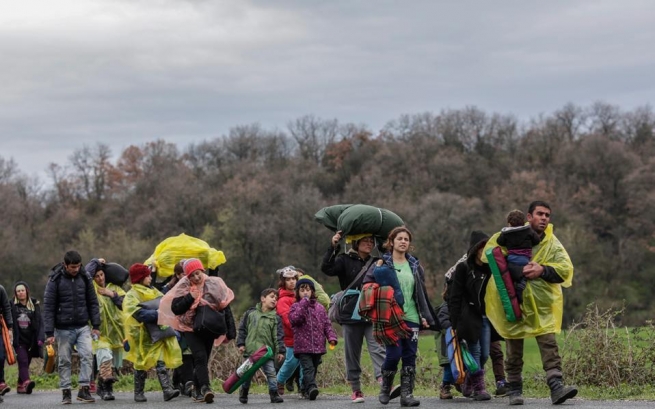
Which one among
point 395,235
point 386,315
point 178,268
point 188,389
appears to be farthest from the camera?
point 188,389

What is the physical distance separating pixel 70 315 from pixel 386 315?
4979mm

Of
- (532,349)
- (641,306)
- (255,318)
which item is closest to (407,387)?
(255,318)

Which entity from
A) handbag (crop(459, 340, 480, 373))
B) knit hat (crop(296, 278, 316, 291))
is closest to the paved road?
handbag (crop(459, 340, 480, 373))

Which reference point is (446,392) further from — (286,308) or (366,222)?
(286,308)

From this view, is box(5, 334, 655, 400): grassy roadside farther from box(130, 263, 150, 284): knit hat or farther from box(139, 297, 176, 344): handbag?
box(130, 263, 150, 284): knit hat

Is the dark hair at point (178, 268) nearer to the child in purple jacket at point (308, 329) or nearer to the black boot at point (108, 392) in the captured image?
the child in purple jacket at point (308, 329)

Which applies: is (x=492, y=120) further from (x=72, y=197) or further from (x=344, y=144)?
(x=72, y=197)

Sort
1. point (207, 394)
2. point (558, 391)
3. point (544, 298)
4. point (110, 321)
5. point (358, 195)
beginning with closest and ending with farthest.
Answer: point (558, 391)
point (544, 298)
point (207, 394)
point (110, 321)
point (358, 195)

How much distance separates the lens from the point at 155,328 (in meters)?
14.1

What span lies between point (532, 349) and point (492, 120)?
6847 cm

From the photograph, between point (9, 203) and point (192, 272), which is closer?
point (192, 272)

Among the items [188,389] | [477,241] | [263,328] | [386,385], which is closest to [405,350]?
[386,385]

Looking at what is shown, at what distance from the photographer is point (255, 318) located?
13688 millimetres

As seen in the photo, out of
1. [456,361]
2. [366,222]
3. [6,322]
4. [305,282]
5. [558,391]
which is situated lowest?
[558,391]
